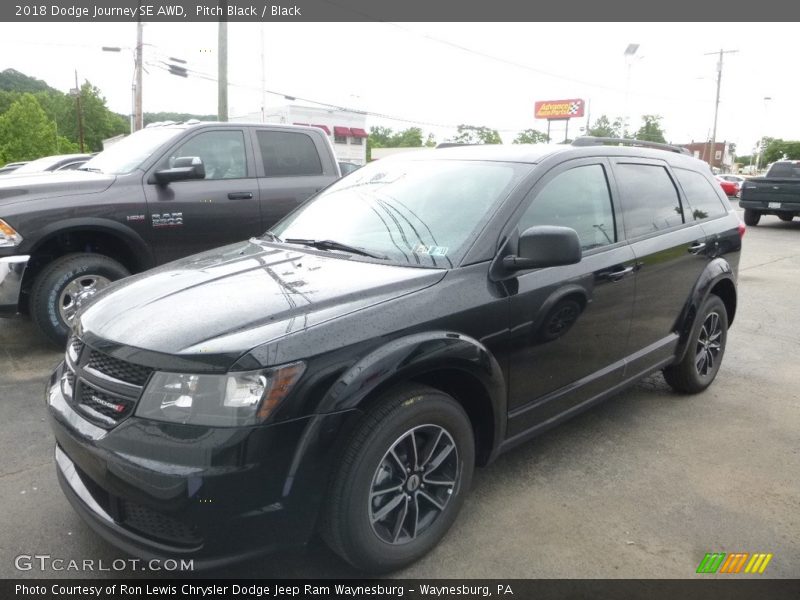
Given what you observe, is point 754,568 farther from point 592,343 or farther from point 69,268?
point 69,268

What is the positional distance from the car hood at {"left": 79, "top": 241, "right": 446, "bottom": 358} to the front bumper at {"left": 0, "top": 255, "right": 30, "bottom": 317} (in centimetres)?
230

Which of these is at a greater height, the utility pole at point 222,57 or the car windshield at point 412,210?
the utility pole at point 222,57

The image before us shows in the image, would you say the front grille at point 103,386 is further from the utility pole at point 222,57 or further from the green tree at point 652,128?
the green tree at point 652,128

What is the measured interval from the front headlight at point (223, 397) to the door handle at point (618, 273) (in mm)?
1986

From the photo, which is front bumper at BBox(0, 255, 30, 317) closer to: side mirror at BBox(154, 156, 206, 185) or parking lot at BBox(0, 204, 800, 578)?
parking lot at BBox(0, 204, 800, 578)

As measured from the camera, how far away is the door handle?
134 inches

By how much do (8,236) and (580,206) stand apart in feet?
13.5

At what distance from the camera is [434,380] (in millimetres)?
2625

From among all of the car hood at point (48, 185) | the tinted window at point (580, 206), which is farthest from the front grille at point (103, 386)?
the car hood at point (48, 185)

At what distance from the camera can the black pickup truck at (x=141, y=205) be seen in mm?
4840

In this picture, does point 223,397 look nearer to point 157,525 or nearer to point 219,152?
point 157,525

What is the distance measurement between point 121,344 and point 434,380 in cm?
122

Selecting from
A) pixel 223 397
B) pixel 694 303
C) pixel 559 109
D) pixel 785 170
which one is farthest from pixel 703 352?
pixel 559 109
